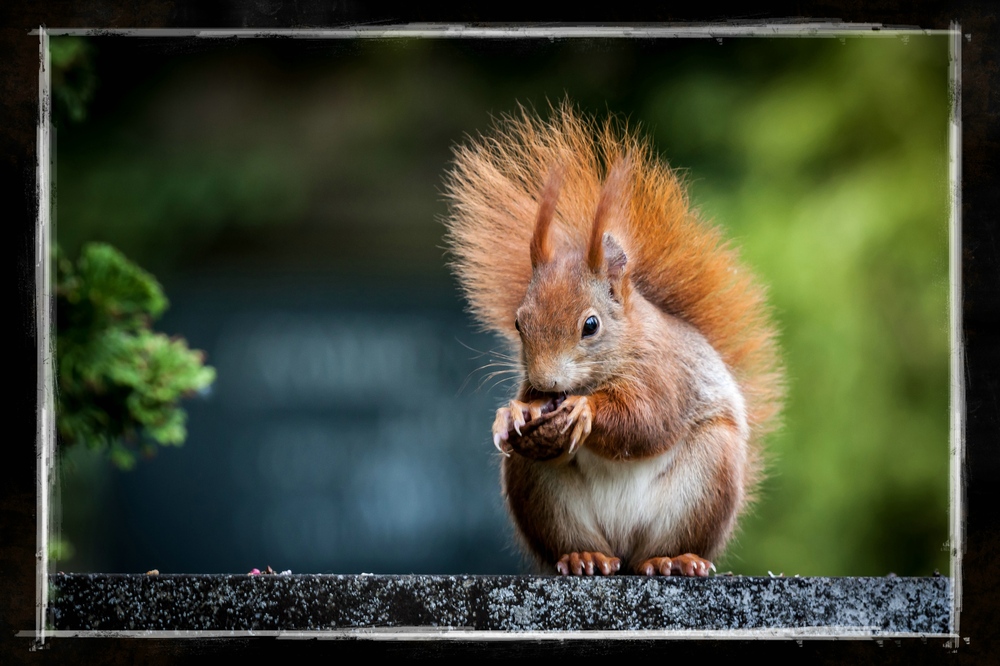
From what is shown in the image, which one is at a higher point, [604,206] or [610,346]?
[604,206]

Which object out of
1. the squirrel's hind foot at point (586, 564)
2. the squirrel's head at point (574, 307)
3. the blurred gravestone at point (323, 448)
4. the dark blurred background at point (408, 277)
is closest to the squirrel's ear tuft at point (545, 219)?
the squirrel's head at point (574, 307)

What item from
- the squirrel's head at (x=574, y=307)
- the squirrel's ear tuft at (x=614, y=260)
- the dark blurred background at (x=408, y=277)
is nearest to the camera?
the squirrel's head at (x=574, y=307)

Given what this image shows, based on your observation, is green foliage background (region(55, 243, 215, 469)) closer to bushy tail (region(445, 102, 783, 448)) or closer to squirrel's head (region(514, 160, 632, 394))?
bushy tail (region(445, 102, 783, 448))

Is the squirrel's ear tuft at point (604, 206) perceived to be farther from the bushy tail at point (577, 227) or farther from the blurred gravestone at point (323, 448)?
the blurred gravestone at point (323, 448)

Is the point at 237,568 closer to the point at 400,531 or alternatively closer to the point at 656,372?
the point at 400,531

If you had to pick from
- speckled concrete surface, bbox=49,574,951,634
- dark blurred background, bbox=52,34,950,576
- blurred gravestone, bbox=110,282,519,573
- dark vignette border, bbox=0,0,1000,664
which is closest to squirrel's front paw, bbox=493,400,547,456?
speckled concrete surface, bbox=49,574,951,634

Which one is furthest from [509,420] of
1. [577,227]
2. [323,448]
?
[323,448]

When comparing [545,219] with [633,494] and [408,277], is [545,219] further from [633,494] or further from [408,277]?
[408,277]
